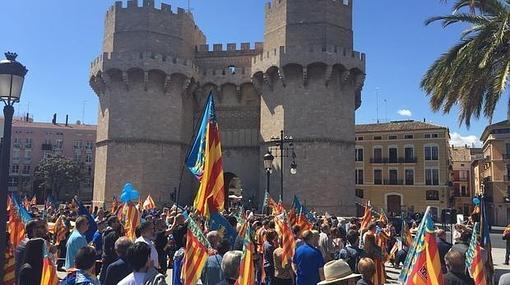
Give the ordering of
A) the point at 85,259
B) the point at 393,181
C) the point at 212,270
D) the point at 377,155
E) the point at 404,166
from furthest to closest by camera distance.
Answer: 1. the point at 377,155
2. the point at 393,181
3. the point at 404,166
4. the point at 212,270
5. the point at 85,259

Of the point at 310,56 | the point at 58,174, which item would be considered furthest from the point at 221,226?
the point at 58,174

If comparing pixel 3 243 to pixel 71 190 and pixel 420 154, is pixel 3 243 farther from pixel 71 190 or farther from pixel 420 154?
pixel 71 190

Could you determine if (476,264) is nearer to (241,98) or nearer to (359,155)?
(241,98)

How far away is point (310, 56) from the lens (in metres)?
29.0

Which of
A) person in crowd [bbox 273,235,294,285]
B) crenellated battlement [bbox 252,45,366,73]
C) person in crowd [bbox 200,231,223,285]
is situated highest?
crenellated battlement [bbox 252,45,366,73]

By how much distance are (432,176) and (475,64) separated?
35.3 metres

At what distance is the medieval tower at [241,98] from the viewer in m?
29.2

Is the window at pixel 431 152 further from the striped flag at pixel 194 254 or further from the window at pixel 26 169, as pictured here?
the window at pixel 26 169

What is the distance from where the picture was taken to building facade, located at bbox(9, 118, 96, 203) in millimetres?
62469

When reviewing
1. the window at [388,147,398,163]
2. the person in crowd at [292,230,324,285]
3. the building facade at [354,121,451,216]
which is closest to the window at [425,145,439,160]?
the building facade at [354,121,451,216]

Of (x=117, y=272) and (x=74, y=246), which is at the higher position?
(x=74, y=246)

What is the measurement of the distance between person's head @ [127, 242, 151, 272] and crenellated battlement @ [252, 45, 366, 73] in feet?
84.2

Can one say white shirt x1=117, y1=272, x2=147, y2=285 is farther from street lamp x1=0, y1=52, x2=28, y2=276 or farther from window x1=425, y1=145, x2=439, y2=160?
window x1=425, y1=145, x2=439, y2=160

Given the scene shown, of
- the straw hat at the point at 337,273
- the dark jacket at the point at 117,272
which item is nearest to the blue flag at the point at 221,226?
the dark jacket at the point at 117,272
